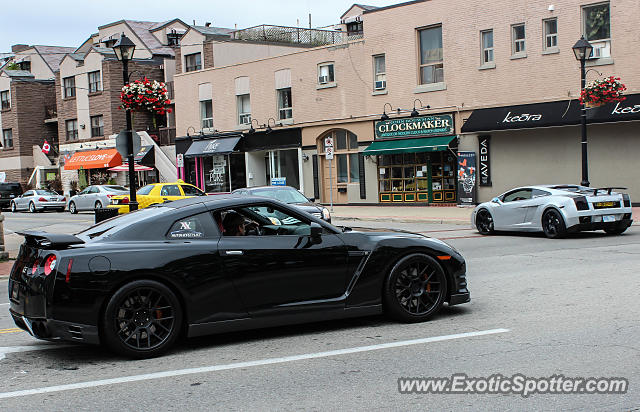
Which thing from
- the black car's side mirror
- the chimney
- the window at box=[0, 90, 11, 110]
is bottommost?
the black car's side mirror

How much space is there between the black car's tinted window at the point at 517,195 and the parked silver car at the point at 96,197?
22867 millimetres

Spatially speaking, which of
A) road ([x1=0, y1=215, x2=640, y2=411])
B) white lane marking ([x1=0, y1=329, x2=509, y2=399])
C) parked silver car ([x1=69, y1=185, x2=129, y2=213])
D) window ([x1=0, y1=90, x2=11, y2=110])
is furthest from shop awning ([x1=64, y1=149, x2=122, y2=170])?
white lane marking ([x1=0, y1=329, x2=509, y2=399])

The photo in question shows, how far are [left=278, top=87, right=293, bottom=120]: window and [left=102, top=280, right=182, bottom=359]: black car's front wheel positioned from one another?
32063 millimetres

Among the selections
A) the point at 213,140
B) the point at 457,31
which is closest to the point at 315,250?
the point at 457,31

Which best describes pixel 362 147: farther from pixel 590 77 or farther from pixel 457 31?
pixel 590 77

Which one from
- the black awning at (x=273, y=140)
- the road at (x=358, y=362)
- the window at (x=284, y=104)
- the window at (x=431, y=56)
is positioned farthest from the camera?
the window at (x=284, y=104)

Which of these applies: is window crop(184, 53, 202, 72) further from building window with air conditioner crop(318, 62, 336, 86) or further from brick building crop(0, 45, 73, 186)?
brick building crop(0, 45, 73, 186)

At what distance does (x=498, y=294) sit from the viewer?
30.6ft

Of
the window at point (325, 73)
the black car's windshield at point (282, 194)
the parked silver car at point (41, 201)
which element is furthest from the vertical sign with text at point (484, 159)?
the parked silver car at point (41, 201)

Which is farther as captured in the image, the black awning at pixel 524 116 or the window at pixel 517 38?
the window at pixel 517 38

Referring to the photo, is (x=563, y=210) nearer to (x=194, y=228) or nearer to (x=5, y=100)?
(x=194, y=228)

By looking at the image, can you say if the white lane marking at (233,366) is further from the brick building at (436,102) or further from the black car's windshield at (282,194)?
the brick building at (436,102)

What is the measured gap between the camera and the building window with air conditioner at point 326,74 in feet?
117

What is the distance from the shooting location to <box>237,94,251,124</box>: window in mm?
40469
